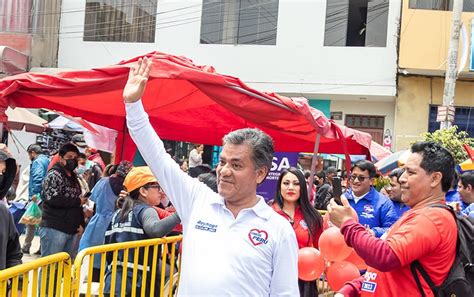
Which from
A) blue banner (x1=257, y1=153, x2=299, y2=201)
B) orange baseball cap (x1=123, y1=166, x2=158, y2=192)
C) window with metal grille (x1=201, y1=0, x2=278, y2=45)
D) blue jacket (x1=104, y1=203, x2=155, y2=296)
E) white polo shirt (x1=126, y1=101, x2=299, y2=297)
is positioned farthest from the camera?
window with metal grille (x1=201, y1=0, x2=278, y2=45)

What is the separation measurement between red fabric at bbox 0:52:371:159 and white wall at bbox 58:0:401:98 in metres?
11.1

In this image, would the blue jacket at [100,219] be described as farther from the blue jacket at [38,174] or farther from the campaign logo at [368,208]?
the blue jacket at [38,174]

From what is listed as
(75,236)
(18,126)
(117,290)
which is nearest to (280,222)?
(117,290)

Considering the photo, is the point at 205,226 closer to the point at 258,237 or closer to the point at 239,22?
the point at 258,237

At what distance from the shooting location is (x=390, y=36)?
2022cm

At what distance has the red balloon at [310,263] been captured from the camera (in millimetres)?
5738

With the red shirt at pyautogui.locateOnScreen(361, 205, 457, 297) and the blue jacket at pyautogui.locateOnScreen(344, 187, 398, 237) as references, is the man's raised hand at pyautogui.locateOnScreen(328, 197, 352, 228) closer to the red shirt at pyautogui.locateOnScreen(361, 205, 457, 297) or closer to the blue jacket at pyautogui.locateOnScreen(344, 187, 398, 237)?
the red shirt at pyautogui.locateOnScreen(361, 205, 457, 297)

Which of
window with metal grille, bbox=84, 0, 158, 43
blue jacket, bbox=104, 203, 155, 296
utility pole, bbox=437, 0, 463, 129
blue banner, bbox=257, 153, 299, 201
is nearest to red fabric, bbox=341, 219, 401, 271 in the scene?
blue jacket, bbox=104, 203, 155, 296

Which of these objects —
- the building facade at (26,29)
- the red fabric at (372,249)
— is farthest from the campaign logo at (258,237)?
the building facade at (26,29)

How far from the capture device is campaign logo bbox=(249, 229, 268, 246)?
3020mm

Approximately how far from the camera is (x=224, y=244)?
299 cm

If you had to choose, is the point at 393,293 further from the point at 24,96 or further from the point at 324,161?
the point at 324,161

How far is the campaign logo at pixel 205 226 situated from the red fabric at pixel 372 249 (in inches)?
29.8

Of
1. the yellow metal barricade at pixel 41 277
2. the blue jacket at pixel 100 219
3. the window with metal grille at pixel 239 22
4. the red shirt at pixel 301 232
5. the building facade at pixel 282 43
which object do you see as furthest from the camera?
the window with metal grille at pixel 239 22
